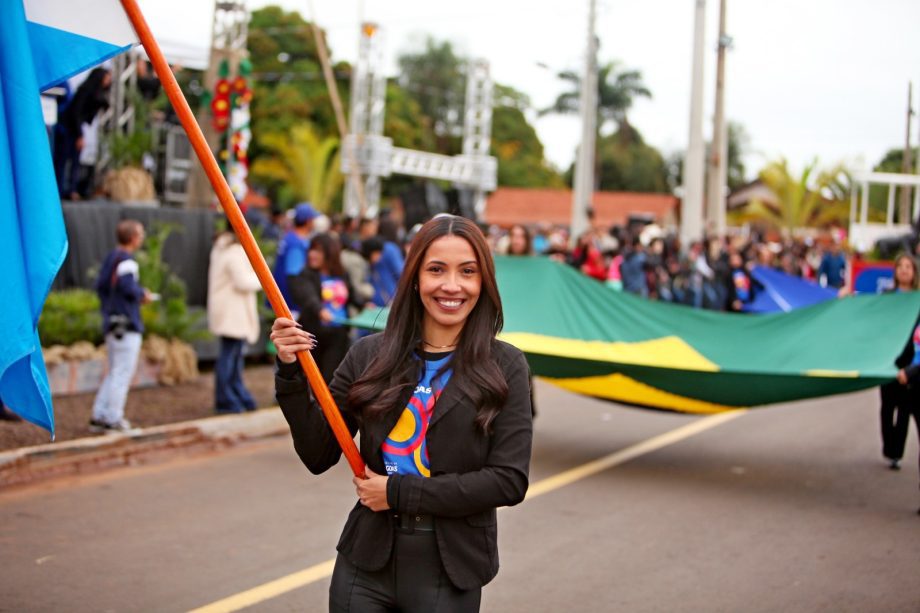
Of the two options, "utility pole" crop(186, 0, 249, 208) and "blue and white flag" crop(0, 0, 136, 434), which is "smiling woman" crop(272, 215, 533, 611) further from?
"utility pole" crop(186, 0, 249, 208)

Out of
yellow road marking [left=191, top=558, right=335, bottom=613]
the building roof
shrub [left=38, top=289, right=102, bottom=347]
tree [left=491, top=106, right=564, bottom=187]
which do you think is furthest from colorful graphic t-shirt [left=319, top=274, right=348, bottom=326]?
tree [left=491, top=106, right=564, bottom=187]

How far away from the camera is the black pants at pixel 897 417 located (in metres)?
8.76

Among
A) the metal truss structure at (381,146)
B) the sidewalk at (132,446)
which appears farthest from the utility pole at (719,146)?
the sidewalk at (132,446)

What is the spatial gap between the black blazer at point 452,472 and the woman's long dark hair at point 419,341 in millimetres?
37

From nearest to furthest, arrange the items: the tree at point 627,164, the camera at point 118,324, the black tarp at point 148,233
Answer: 1. the camera at point 118,324
2. the black tarp at point 148,233
3. the tree at point 627,164

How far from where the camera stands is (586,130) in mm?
27219

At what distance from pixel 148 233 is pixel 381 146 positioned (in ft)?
52.2

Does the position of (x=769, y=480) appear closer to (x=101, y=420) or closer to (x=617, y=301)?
(x=617, y=301)

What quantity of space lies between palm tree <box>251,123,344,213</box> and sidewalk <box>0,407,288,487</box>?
30380mm

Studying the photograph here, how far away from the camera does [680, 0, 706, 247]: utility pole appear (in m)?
23.7

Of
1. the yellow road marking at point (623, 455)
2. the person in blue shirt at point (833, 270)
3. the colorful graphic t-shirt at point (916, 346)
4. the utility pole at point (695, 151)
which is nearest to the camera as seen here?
the yellow road marking at point (623, 455)

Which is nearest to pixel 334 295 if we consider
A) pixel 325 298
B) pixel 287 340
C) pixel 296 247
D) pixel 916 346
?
pixel 325 298

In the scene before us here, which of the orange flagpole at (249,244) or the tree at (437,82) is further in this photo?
the tree at (437,82)

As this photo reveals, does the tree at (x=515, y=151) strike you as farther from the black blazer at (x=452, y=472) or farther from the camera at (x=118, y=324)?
the black blazer at (x=452, y=472)
